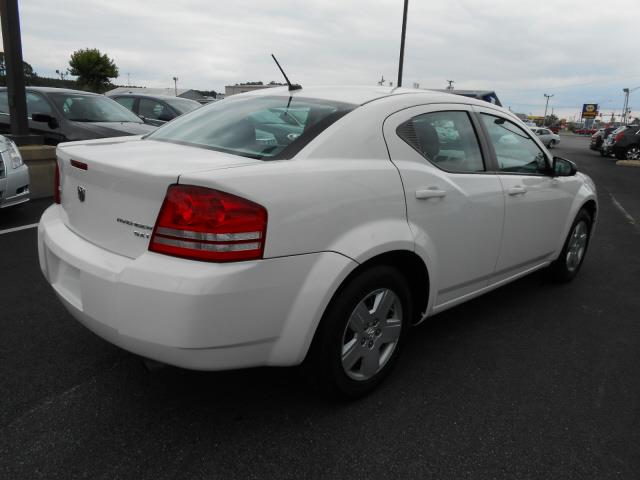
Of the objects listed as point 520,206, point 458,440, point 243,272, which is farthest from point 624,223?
point 243,272

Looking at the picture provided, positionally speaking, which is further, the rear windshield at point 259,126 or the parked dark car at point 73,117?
the parked dark car at point 73,117

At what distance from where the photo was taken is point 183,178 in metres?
1.97

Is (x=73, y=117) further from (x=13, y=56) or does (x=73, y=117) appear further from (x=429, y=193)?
(x=429, y=193)

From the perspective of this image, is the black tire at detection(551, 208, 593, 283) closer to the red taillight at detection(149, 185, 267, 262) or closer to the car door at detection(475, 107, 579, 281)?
the car door at detection(475, 107, 579, 281)

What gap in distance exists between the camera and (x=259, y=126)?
A: 8.82 feet

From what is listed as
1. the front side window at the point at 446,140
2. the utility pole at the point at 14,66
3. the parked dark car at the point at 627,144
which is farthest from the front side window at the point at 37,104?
the parked dark car at the point at 627,144

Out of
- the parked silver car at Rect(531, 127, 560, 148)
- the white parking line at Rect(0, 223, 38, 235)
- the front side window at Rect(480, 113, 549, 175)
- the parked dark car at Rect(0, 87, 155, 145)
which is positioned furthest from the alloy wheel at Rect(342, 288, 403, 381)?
the parked silver car at Rect(531, 127, 560, 148)

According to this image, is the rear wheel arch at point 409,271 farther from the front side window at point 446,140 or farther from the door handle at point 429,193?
the front side window at point 446,140

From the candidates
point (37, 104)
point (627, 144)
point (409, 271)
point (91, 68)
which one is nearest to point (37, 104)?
point (37, 104)

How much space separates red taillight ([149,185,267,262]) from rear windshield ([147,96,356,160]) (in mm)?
418

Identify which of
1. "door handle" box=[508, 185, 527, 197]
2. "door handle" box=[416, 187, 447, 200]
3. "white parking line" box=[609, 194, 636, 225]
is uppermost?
"door handle" box=[416, 187, 447, 200]

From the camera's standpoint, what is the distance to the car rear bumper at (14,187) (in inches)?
214

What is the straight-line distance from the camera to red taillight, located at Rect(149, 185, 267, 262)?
76.4 inches

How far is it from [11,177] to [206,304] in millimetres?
4661
